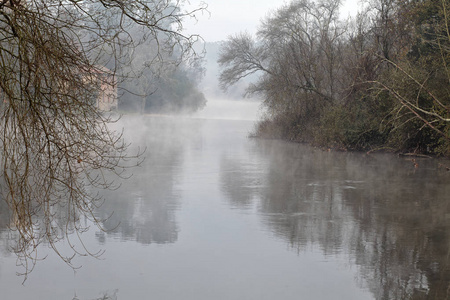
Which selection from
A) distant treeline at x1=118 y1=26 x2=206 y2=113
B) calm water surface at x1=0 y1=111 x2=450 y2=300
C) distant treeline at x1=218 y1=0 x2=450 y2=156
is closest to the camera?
calm water surface at x1=0 y1=111 x2=450 y2=300

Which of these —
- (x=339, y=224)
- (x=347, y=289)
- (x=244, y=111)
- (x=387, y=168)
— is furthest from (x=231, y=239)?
(x=244, y=111)

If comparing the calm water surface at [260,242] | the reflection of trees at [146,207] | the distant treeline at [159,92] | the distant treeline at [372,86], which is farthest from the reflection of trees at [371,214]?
the distant treeline at [159,92]

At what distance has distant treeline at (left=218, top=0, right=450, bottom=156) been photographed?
20891mm

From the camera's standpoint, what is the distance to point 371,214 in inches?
439

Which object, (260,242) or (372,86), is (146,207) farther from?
(372,86)

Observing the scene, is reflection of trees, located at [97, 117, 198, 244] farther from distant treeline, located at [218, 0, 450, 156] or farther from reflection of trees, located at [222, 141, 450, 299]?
distant treeline, located at [218, 0, 450, 156]

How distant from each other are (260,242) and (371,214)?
10.4 ft

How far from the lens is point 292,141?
33.9 m

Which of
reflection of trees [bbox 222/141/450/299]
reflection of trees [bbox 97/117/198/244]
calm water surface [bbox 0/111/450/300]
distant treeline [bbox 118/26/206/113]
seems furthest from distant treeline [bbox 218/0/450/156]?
distant treeline [bbox 118/26/206/113]

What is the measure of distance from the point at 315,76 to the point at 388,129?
626 cm

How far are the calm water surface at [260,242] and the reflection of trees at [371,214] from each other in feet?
0.07

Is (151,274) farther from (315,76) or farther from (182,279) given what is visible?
(315,76)

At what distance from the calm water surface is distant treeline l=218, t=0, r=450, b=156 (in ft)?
16.6

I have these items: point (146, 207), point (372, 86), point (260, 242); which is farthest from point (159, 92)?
point (260, 242)
